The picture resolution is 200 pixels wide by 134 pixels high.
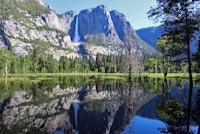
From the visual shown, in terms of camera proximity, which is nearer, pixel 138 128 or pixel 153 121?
pixel 138 128

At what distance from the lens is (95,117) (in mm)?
24562

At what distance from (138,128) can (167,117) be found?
3.26 m

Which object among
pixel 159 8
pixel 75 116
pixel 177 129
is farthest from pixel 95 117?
pixel 159 8

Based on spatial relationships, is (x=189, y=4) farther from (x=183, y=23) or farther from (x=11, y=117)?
(x=11, y=117)

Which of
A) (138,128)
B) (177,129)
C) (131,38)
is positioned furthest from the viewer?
(131,38)

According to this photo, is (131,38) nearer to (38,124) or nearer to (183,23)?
(183,23)

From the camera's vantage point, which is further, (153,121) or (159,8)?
(159,8)

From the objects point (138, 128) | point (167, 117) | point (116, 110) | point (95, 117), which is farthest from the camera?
point (116, 110)

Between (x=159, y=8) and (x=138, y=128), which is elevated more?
(x=159, y=8)

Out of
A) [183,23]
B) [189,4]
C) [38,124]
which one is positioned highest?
[189,4]

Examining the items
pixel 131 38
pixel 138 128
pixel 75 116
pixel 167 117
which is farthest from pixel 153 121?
pixel 131 38

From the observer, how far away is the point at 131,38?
110750mm

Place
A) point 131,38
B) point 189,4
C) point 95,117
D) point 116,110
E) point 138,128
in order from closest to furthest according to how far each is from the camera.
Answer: point 138,128
point 95,117
point 116,110
point 189,4
point 131,38

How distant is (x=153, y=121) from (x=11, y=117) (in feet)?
42.8
